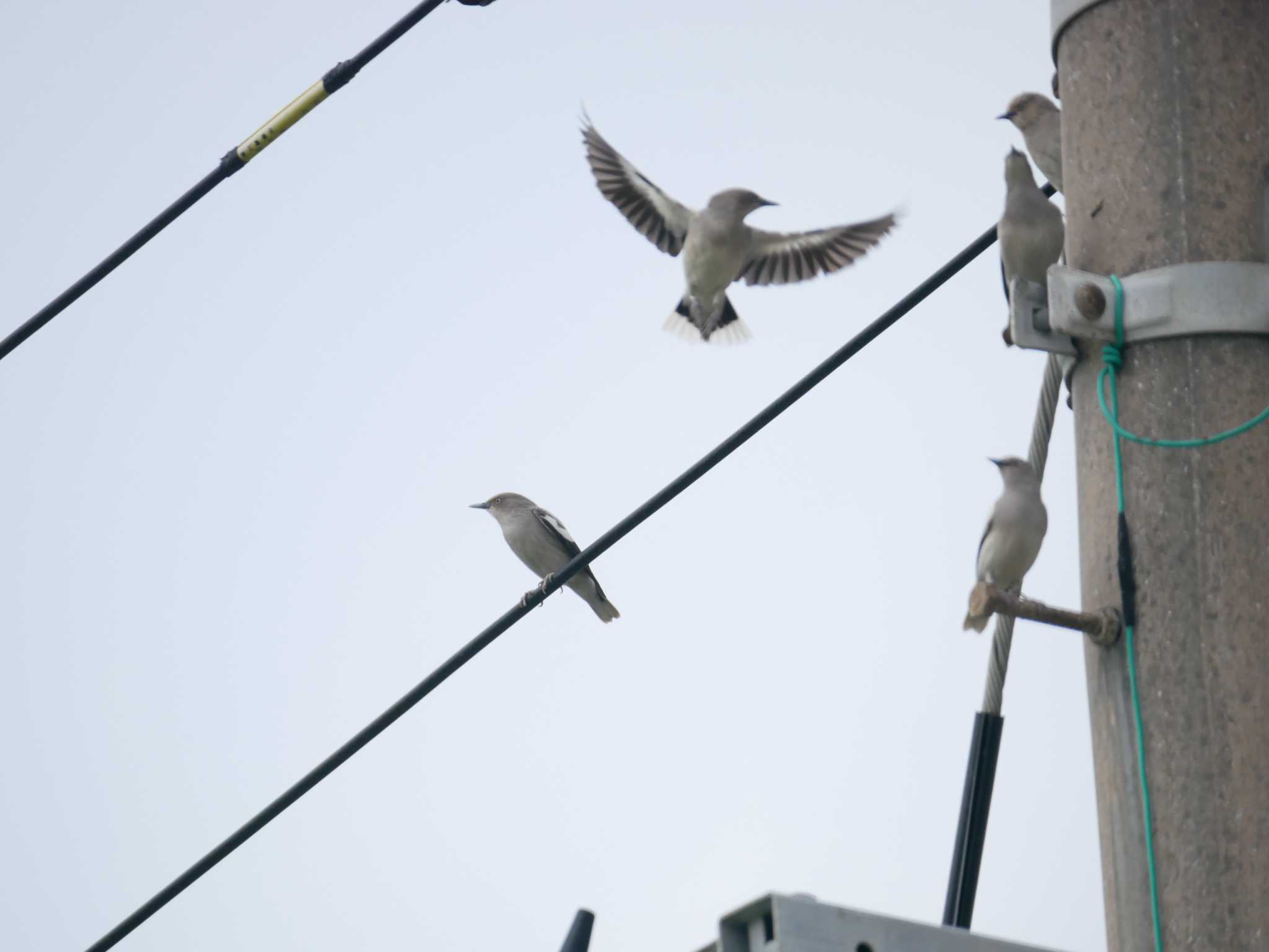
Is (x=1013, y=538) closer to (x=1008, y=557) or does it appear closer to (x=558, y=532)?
(x=1008, y=557)

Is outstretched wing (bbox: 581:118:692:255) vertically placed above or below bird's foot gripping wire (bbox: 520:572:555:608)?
above

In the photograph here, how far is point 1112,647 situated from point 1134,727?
20 cm

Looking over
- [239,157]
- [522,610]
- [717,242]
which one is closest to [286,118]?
[239,157]

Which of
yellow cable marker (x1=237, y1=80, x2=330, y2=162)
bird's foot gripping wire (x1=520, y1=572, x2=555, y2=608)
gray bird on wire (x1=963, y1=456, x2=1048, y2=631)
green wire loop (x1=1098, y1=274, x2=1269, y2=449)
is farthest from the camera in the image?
bird's foot gripping wire (x1=520, y1=572, x2=555, y2=608)

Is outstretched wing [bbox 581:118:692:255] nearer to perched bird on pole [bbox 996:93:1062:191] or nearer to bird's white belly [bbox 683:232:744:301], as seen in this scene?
bird's white belly [bbox 683:232:744:301]

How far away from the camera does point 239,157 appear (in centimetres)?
601

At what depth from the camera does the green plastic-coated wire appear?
3672 millimetres

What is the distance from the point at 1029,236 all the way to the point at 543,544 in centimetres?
689

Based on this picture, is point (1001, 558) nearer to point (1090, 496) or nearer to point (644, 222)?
point (1090, 496)

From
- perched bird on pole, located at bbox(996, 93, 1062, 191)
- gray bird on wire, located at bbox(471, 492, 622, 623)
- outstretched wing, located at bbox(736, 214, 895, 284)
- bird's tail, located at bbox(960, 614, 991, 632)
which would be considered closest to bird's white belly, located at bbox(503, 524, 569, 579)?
gray bird on wire, located at bbox(471, 492, 622, 623)

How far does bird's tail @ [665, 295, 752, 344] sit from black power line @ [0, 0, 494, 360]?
18.0ft

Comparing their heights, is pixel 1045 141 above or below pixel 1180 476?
above

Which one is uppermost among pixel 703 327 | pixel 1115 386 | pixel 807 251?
pixel 807 251

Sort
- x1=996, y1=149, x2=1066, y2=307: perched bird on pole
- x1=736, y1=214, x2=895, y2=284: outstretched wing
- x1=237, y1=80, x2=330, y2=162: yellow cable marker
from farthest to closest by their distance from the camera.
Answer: x1=736, y1=214, x2=895, y2=284: outstretched wing < x1=237, y1=80, x2=330, y2=162: yellow cable marker < x1=996, y1=149, x2=1066, y2=307: perched bird on pole
